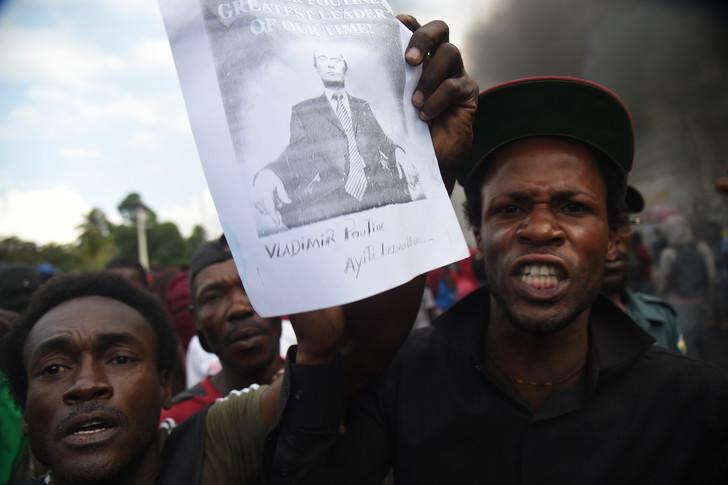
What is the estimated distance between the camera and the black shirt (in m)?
1.29

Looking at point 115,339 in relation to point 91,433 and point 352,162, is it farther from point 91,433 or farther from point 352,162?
point 352,162

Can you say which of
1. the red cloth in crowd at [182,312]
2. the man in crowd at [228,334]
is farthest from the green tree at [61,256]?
the man in crowd at [228,334]

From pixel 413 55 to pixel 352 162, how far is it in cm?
31

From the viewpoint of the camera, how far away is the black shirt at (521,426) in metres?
1.29

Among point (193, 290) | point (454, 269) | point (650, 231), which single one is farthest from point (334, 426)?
point (650, 231)

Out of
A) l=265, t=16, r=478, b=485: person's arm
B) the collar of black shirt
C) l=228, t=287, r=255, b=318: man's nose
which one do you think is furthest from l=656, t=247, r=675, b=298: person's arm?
l=265, t=16, r=478, b=485: person's arm

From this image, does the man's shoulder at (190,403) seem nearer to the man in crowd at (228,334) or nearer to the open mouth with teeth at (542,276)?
the man in crowd at (228,334)

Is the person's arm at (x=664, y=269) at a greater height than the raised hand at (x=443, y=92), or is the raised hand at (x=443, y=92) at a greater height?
the raised hand at (x=443, y=92)

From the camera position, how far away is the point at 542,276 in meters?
1.45

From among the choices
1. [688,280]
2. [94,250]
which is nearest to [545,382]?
[688,280]

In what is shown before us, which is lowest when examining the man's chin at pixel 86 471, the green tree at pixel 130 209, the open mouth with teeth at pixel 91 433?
the man's chin at pixel 86 471

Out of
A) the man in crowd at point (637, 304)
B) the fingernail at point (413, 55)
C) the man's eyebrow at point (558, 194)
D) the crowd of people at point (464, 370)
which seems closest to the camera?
the fingernail at point (413, 55)

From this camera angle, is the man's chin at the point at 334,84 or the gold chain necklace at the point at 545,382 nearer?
the man's chin at the point at 334,84

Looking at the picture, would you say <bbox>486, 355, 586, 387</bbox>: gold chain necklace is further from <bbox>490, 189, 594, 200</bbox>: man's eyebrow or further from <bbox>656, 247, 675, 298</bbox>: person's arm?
<bbox>656, 247, 675, 298</bbox>: person's arm
